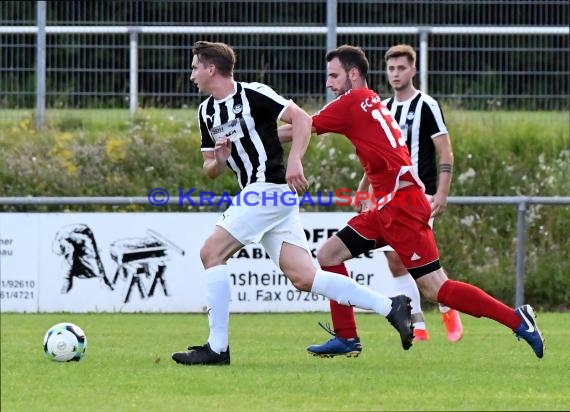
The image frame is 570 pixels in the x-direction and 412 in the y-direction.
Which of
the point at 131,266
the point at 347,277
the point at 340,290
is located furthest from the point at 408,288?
the point at 131,266

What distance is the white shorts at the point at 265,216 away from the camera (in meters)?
8.50

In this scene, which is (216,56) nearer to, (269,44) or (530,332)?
(530,332)

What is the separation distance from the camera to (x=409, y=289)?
10.7 metres

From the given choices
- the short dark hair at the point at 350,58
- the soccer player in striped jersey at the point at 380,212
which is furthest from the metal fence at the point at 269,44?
the soccer player in striped jersey at the point at 380,212

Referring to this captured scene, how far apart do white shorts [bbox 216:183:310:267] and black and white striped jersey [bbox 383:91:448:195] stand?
2016 mm

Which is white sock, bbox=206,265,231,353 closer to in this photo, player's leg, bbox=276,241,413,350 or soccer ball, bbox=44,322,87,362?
player's leg, bbox=276,241,413,350

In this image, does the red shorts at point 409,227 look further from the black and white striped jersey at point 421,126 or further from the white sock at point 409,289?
the white sock at point 409,289

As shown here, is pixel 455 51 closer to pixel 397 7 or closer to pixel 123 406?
pixel 397 7

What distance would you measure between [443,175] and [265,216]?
2086 millimetres

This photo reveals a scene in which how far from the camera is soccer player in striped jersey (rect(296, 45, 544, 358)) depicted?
343 inches

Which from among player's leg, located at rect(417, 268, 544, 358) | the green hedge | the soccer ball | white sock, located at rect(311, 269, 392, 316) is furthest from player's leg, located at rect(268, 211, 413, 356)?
the green hedge

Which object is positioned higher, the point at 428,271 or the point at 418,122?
the point at 418,122

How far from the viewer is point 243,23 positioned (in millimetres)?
16703

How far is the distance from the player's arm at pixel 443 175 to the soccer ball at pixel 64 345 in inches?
109
